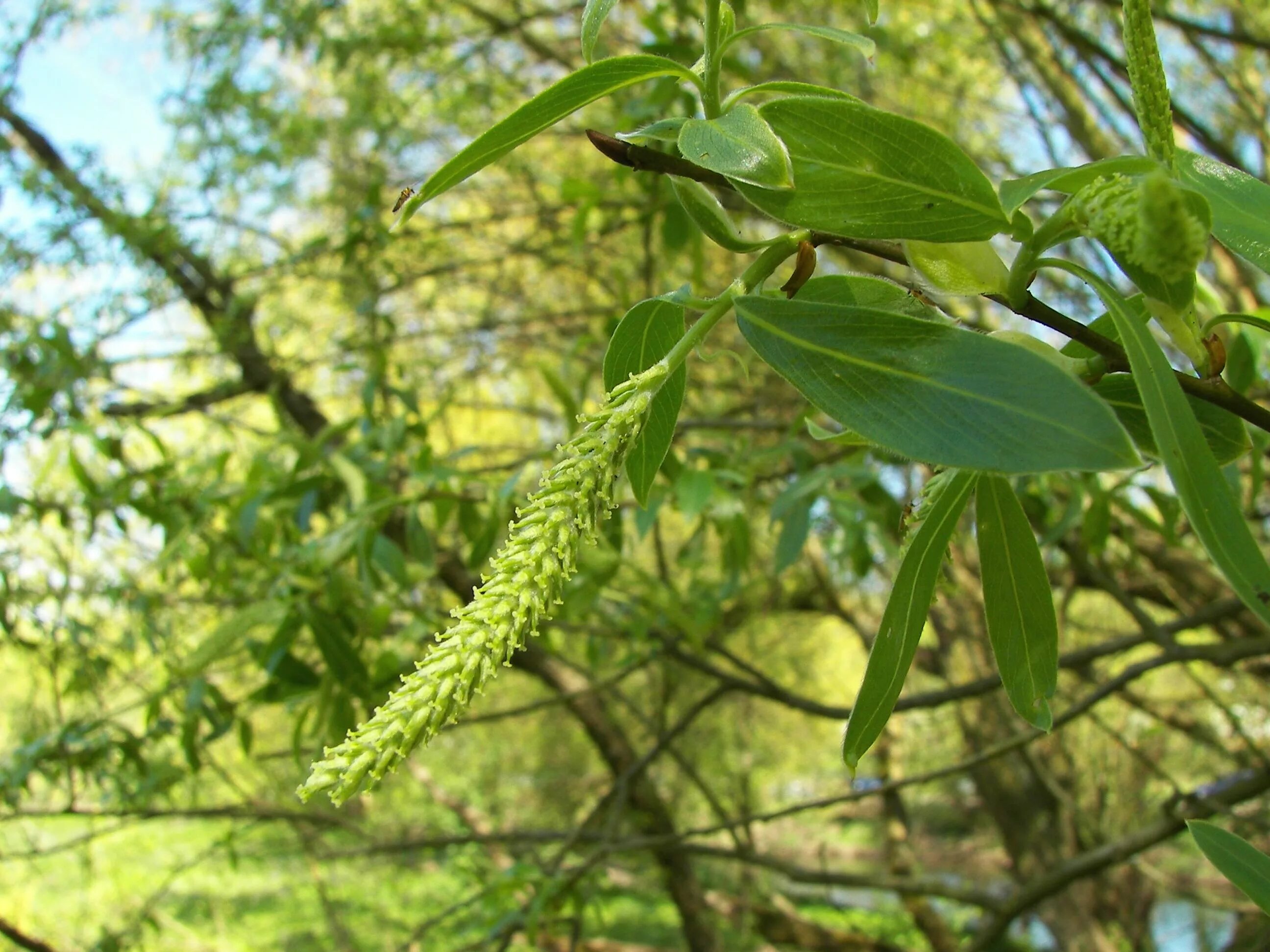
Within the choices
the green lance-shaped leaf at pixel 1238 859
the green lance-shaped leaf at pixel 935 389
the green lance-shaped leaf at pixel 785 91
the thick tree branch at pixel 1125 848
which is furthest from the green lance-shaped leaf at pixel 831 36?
the thick tree branch at pixel 1125 848

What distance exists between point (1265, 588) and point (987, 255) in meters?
0.17

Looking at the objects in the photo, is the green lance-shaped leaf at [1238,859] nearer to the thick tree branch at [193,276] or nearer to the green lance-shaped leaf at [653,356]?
the green lance-shaped leaf at [653,356]

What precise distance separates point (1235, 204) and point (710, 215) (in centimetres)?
23

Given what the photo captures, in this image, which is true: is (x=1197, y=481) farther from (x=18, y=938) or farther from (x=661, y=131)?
(x=18, y=938)

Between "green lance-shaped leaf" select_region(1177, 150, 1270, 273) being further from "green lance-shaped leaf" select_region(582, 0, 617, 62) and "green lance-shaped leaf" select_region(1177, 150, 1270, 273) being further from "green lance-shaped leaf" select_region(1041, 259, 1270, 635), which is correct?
"green lance-shaped leaf" select_region(582, 0, 617, 62)

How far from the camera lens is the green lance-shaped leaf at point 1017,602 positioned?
50 centimetres

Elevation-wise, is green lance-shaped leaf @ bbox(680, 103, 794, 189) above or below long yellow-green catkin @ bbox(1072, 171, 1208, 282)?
above

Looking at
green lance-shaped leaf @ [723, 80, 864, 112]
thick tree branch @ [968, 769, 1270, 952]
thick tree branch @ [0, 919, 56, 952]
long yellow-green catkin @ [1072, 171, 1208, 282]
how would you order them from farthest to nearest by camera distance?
1. thick tree branch @ [0, 919, 56, 952]
2. thick tree branch @ [968, 769, 1270, 952]
3. green lance-shaped leaf @ [723, 80, 864, 112]
4. long yellow-green catkin @ [1072, 171, 1208, 282]

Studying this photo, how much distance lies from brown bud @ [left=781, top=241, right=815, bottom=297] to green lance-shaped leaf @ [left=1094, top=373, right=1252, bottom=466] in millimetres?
153

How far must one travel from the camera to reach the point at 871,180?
1.28ft

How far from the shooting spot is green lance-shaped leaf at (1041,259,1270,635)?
337mm

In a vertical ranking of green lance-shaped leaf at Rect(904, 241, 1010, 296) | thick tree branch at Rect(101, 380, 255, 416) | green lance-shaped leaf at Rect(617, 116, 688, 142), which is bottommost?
green lance-shaped leaf at Rect(904, 241, 1010, 296)

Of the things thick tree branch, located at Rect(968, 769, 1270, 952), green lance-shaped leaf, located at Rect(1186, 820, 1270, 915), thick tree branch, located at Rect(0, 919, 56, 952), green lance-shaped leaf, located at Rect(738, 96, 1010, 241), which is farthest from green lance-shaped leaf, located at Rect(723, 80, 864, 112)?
thick tree branch, located at Rect(0, 919, 56, 952)

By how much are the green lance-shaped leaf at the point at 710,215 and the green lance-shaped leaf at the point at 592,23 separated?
0.26 feet
